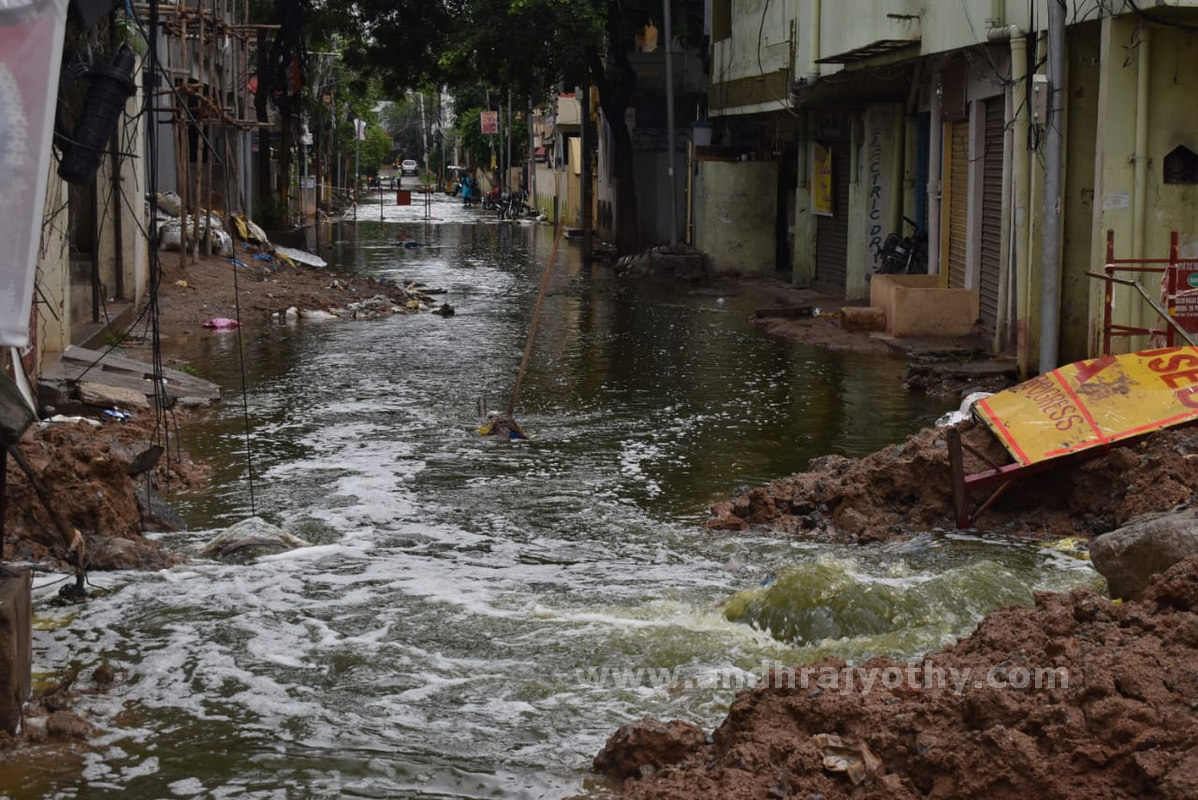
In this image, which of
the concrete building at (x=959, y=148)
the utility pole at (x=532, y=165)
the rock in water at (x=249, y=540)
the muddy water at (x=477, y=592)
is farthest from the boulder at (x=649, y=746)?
the utility pole at (x=532, y=165)

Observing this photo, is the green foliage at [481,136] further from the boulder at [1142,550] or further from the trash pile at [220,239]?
the boulder at [1142,550]

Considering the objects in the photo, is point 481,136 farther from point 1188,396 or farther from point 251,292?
point 1188,396

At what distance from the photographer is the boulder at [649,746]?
548 centimetres

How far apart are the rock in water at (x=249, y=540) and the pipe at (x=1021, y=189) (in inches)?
319

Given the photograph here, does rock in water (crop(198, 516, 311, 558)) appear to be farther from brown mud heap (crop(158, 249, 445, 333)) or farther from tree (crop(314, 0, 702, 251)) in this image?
tree (crop(314, 0, 702, 251))

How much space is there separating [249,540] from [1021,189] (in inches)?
354

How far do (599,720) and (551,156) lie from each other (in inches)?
2390

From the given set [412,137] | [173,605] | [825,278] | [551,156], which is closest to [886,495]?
[173,605]

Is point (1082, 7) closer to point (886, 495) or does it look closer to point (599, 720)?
point (886, 495)

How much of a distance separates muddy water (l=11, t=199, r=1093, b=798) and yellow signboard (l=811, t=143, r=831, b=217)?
1019 centimetres

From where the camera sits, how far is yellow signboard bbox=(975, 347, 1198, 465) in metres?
9.23

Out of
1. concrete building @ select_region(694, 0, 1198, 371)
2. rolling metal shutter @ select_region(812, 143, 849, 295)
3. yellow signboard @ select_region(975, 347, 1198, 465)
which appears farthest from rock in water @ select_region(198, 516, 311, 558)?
rolling metal shutter @ select_region(812, 143, 849, 295)

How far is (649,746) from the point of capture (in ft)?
18.0

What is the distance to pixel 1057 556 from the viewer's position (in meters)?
8.77
